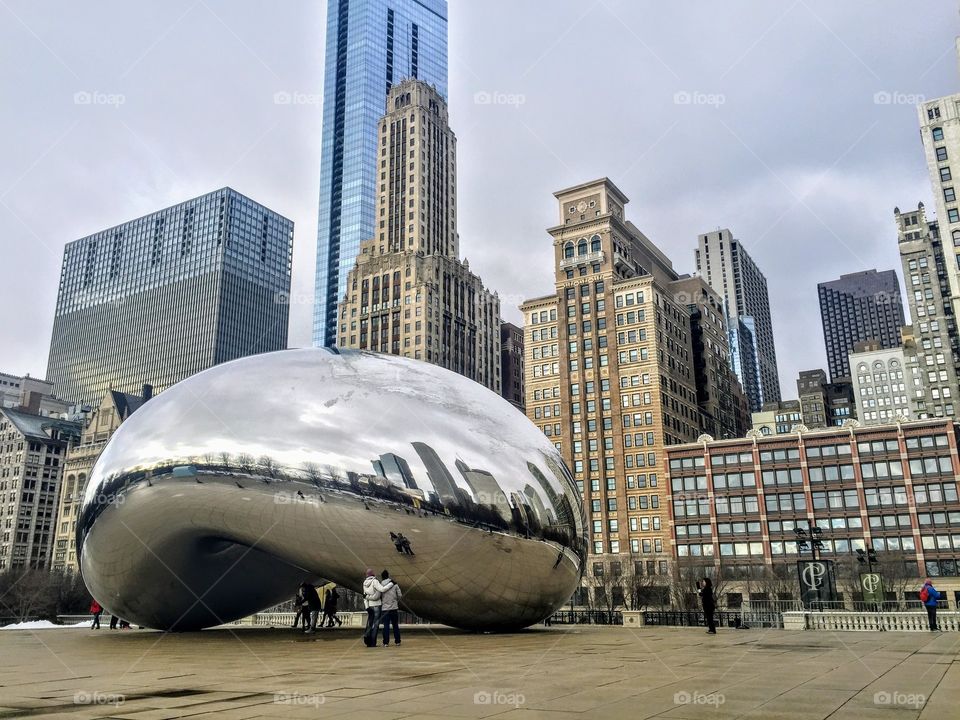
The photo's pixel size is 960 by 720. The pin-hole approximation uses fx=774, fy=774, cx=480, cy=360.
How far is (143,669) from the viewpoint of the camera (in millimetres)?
10438

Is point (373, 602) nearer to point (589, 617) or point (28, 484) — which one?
point (589, 617)

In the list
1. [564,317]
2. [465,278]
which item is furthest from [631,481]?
[465,278]

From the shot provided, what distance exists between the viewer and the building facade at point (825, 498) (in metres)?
83.5

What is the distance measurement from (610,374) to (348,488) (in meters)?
94.8

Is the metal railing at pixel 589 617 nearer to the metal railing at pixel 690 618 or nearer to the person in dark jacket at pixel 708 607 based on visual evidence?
the metal railing at pixel 690 618

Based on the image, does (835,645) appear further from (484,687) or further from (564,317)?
(564,317)

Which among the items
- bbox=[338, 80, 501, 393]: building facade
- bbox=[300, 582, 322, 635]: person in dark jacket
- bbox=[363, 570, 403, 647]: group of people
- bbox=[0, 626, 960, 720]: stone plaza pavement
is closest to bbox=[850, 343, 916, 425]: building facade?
bbox=[338, 80, 501, 393]: building facade

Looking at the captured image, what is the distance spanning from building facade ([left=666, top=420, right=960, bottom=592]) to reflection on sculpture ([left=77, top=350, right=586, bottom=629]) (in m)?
74.6

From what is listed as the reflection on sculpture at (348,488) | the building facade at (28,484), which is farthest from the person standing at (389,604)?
the building facade at (28,484)

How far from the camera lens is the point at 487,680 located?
8742 mm

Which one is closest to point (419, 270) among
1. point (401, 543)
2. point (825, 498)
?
point (825, 498)

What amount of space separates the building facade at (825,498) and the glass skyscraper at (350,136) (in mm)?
111099

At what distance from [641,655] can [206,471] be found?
8.46 m

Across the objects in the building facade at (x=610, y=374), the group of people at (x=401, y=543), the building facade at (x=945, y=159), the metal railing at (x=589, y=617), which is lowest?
the metal railing at (x=589, y=617)
